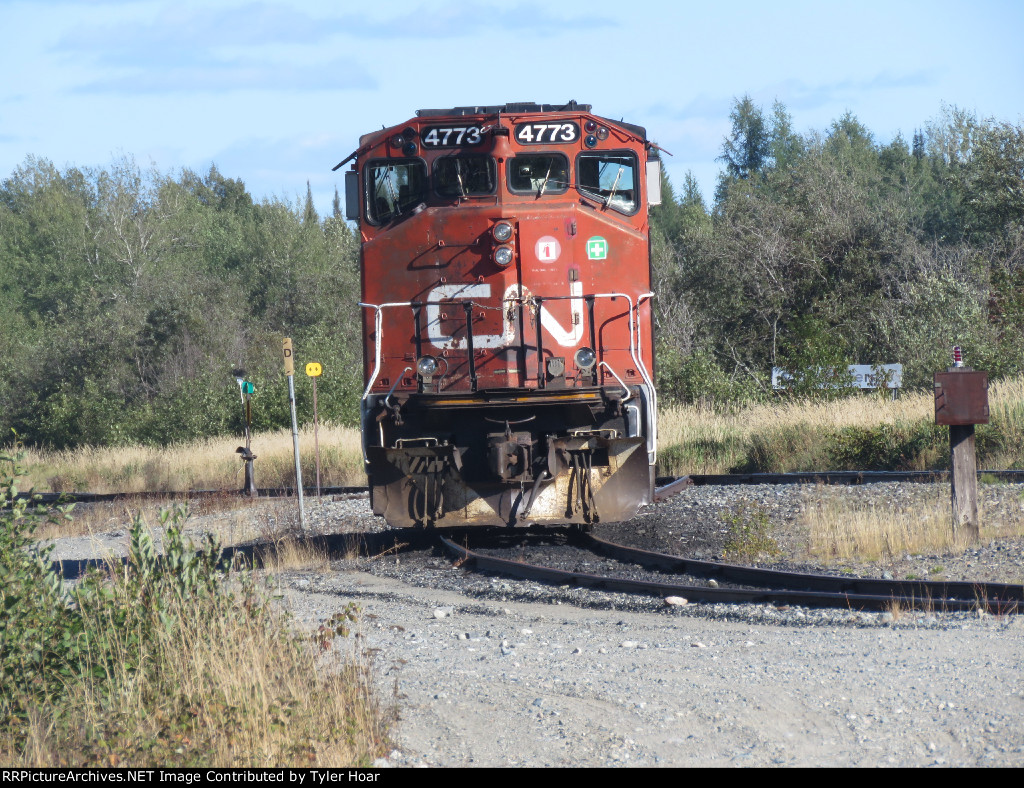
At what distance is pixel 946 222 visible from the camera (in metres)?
38.6

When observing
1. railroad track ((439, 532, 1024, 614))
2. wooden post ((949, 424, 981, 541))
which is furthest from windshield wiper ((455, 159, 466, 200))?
wooden post ((949, 424, 981, 541))

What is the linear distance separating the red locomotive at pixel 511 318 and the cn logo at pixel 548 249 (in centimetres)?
2

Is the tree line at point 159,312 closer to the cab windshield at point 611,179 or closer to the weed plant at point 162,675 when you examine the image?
the cab windshield at point 611,179

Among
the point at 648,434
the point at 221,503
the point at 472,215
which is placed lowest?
Result: the point at 221,503

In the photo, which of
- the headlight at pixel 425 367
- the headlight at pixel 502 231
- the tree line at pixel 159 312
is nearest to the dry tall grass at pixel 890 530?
the headlight at pixel 425 367

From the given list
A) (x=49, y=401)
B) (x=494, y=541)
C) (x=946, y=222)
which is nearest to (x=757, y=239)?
(x=946, y=222)

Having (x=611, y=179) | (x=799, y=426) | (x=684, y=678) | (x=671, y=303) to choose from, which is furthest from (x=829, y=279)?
(x=684, y=678)

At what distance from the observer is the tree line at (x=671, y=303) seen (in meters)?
23.4

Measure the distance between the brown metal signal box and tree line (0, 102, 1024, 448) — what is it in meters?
10.5

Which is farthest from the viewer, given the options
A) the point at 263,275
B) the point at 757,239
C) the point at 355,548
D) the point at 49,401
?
the point at 263,275

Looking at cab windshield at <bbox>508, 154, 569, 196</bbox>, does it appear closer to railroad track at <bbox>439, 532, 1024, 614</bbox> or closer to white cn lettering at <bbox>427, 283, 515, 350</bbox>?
white cn lettering at <bbox>427, 283, 515, 350</bbox>

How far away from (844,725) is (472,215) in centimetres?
598

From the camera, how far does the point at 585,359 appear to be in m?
9.05
